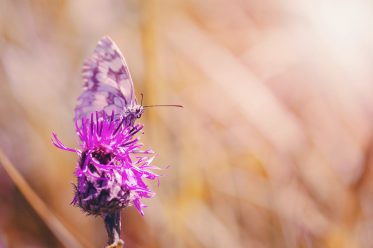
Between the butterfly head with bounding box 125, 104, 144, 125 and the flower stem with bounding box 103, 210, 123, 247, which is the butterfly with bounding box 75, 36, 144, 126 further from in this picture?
the flower stem with bounding box 103, 210, 123, 247

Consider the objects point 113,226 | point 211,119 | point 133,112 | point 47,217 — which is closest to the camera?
point 113,226

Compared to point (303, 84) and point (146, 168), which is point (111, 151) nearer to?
point (146, 168)

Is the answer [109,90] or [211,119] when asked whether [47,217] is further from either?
[211,119]

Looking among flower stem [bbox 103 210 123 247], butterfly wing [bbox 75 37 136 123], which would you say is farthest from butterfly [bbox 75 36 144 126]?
flower stem [bbox 103 210 123 247]

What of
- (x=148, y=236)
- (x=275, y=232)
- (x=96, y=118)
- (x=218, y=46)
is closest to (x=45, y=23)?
A: (x=218, y=46)

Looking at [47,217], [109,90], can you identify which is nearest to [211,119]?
[47,217]

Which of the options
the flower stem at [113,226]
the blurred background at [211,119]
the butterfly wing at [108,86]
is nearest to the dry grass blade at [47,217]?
the blurred background at [211,119]
